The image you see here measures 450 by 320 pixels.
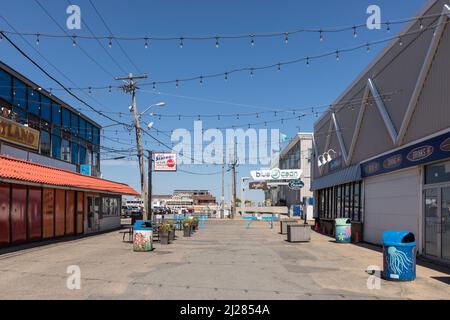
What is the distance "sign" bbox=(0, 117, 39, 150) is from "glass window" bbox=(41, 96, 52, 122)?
2921 mm

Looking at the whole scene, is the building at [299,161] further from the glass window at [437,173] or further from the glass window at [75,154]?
the glass window at [437,173]

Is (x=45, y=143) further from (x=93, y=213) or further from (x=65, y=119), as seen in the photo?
(x=93, y=213)

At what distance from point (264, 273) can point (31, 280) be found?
5.75 m

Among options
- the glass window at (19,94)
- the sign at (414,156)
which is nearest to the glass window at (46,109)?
the glass window at (19,94)

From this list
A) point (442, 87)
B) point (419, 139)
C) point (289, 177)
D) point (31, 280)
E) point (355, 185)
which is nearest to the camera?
point (31, 280)

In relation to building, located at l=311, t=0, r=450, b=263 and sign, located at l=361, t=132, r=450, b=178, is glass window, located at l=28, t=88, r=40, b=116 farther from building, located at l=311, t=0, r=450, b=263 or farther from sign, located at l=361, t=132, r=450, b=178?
sign, located at l=361, t=132, r=450, b=178

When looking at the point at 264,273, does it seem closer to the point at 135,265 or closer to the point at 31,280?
the point at 135,265

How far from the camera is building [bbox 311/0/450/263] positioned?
44.4 ft

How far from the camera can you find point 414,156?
1510 cm

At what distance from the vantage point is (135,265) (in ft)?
42.1

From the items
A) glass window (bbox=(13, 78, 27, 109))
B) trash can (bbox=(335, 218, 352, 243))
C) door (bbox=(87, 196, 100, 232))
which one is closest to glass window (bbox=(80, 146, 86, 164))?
door (bbox=(87, 196, 100, 232))

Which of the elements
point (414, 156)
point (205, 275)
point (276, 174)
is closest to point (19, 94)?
point (205, 275)

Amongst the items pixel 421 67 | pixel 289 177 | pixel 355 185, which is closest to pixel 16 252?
pixel 421 67

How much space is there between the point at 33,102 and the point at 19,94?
159 cm
